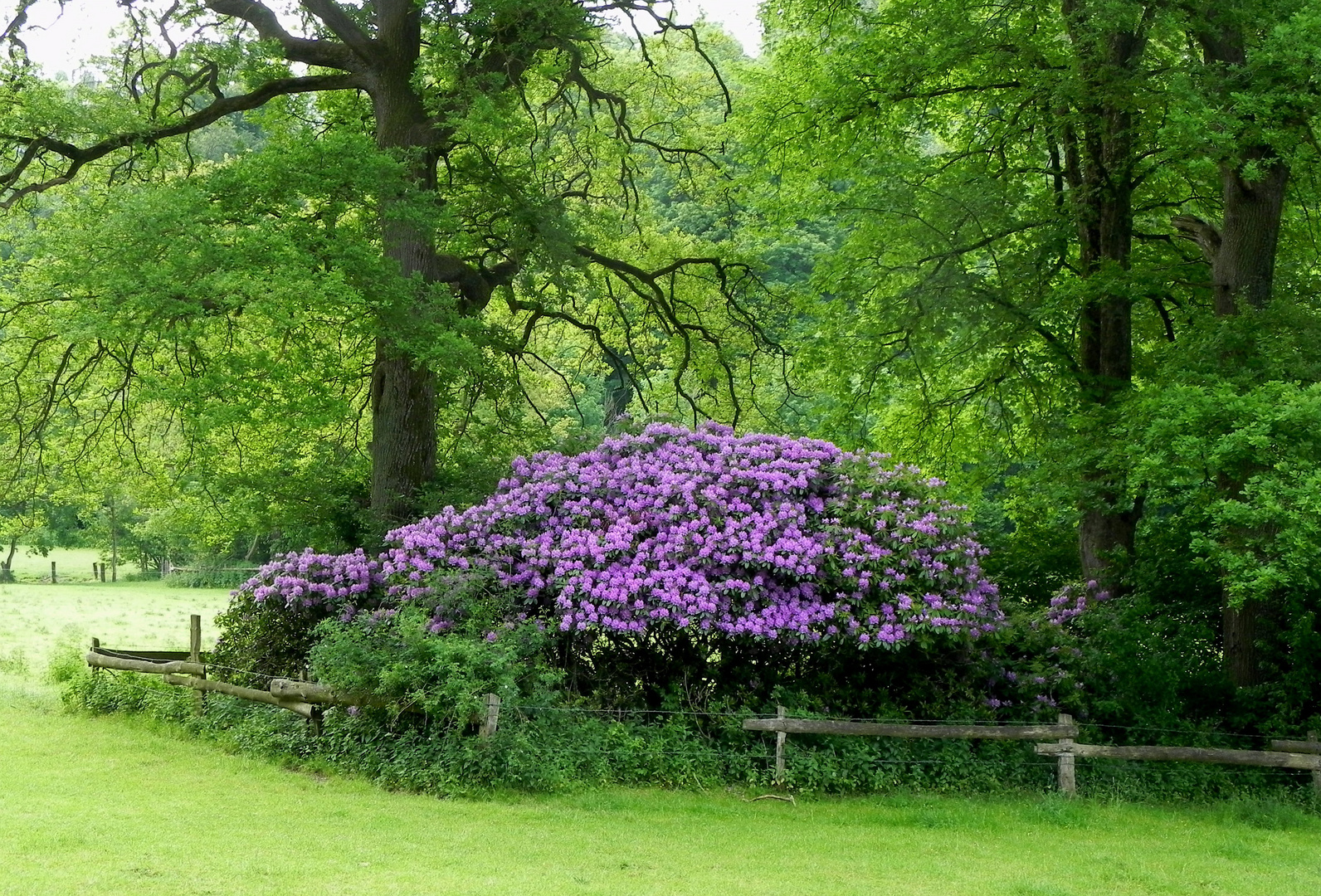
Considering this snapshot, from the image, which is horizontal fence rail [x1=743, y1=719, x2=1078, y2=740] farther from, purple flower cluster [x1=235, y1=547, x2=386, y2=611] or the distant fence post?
purple flower cluster [x1=235, y1=547, x2=386, y2=611]

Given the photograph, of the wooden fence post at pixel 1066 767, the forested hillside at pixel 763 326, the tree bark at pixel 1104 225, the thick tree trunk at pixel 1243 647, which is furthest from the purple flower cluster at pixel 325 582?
the thick tree trunk at pixel 1243 647

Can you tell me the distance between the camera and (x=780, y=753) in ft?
37.9

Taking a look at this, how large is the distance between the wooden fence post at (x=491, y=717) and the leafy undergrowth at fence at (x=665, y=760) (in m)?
0.07

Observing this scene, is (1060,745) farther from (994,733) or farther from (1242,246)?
(1242,246)

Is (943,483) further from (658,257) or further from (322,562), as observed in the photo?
(658,257)

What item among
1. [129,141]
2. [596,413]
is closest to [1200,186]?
[129,141]

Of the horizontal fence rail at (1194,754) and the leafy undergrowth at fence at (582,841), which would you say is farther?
the horizontal fence rail at (1194,754)

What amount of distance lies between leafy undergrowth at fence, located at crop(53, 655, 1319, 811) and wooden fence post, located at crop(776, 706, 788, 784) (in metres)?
0.06

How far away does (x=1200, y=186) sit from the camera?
1705cm

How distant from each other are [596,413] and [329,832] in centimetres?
3319

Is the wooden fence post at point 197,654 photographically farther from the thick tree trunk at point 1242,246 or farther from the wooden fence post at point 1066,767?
the thick tree trunk at point 1242,246

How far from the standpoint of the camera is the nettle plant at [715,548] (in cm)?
1178

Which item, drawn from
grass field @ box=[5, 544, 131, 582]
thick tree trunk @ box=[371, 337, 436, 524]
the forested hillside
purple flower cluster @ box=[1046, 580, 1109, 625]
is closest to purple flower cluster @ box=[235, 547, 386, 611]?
the forested hillside

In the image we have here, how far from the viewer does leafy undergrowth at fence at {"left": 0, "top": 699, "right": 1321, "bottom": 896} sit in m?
8.09
